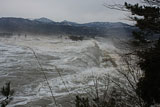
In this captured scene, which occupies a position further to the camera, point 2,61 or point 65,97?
point 2,61

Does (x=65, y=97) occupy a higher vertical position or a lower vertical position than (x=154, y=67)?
lower

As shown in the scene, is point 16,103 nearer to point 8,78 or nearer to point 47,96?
point 47,96

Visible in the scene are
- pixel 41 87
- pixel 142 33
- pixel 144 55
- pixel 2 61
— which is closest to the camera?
pixel 144 55

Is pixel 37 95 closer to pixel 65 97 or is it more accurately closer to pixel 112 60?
pixel 65 97

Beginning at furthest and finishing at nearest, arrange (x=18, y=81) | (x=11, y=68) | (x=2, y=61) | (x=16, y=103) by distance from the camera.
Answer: (x=2, y=61) < (x=11, y=68) < (x=18, y=81) < (x=16, y=103)

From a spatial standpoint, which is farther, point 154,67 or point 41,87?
point 41,87

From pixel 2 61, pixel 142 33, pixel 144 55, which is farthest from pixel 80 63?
pixel 144 55

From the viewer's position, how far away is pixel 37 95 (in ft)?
23.2

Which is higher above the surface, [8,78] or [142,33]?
[142,33]

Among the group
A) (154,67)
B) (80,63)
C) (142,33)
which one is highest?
(142,33)

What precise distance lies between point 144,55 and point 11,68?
10.1m

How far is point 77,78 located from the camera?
9.80 metres

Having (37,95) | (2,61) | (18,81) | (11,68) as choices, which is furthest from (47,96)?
(2,61)

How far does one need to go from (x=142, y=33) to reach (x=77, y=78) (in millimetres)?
5607
